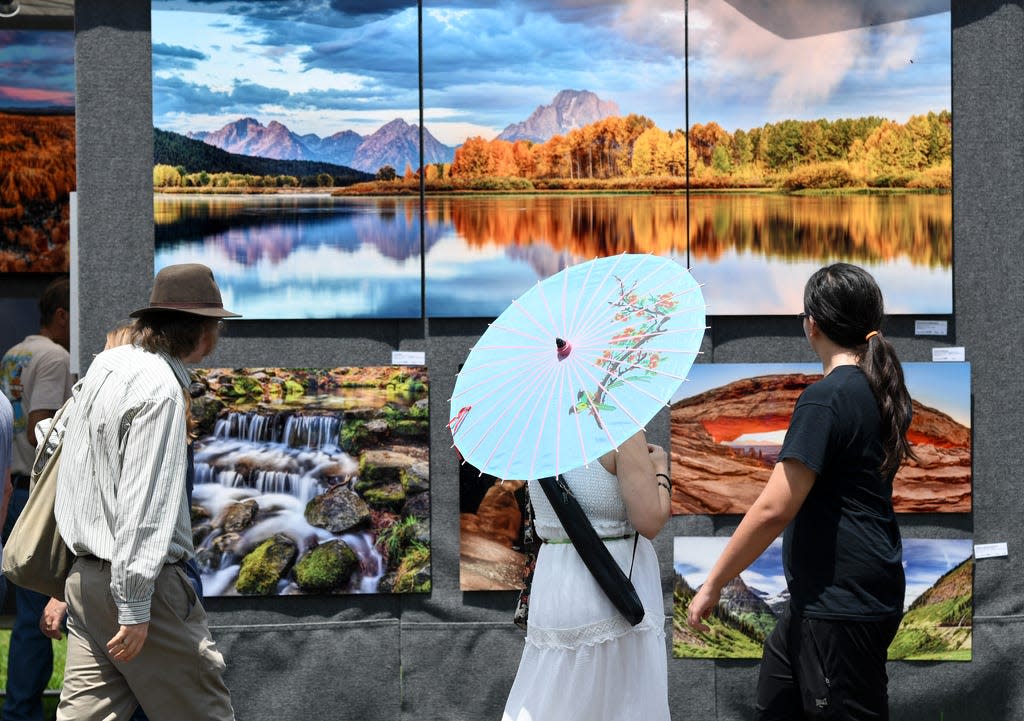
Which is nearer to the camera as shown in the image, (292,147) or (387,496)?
(387,496)

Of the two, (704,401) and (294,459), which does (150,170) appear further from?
(704,401)

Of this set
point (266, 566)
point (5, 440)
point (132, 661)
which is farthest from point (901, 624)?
point (5, 440)

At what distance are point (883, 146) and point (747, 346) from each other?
1.01 metres

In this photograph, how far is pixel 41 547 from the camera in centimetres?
314

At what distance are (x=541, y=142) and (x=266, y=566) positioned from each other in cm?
214

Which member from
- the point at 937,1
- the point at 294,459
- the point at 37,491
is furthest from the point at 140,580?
the point at 937,1

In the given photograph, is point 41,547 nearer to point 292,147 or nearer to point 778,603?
point 292,147

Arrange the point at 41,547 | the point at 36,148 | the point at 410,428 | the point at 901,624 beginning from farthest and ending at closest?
the point at 36,148, the point at 410,428, the point at 901,624, the point at 41,547

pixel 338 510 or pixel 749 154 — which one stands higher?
pixel 749 154

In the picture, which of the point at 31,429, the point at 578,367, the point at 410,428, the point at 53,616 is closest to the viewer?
the point at 578,367

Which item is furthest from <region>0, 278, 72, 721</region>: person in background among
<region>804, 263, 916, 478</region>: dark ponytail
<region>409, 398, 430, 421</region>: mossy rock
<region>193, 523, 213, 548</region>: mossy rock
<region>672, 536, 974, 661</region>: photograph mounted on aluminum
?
<region>804, 263, 916, 478</region>: dark ponytail

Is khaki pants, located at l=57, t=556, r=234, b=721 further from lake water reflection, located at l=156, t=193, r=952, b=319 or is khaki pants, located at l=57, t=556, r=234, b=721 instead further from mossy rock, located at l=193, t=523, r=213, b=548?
lake water reflection, located at l=156, t=193, r=952, b=319

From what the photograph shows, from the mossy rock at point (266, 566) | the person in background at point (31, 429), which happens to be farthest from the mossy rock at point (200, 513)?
the person in background at point (31, 429)

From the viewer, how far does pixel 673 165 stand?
5.05m
